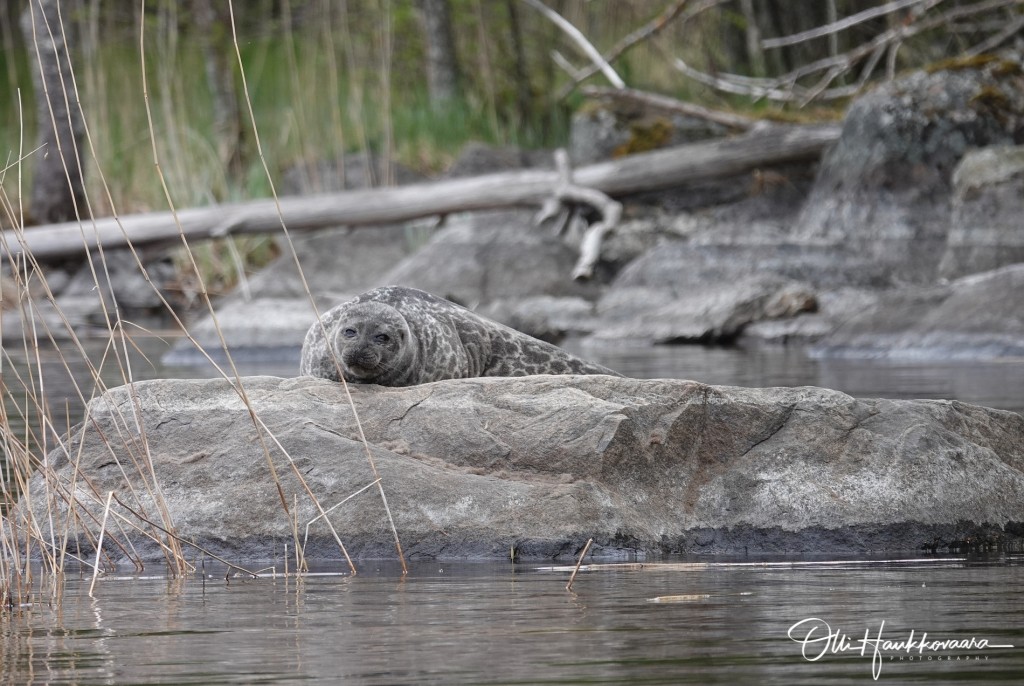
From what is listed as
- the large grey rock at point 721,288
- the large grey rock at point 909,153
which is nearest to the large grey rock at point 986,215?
the large grey rock at point 721,288

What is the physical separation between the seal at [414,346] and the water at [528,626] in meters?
1.57

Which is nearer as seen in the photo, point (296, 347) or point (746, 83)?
point (296, 347)

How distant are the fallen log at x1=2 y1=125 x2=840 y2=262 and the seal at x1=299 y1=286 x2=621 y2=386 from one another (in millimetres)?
11007

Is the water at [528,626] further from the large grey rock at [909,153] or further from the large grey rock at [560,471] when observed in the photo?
the large grey rock at [909,153]

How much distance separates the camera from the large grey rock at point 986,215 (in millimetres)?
14555

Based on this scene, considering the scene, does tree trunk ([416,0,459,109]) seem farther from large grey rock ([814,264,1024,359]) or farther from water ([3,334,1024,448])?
large grey rock ([814,264,1024,359])

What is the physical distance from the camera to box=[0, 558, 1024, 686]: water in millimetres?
3195

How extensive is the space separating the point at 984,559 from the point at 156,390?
3.06m

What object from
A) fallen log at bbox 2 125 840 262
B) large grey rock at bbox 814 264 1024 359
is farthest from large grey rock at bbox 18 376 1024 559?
fallen log at bbox 2 125 840 262

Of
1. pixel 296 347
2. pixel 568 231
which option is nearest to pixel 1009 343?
pixel 296 347

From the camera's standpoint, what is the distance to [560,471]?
211 inches

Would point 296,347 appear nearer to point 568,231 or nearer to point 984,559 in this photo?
point 568,231

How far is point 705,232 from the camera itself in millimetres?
17781

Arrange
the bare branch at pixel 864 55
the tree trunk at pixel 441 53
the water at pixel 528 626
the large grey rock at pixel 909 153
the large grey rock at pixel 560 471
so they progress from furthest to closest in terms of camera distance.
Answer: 1. the tree trunk at pixel 441 53
2. the large grey rock at pixel 909 153
3. the bare branch at pixel 864 55
4. the large grey rock at pixel 560 471
5. the water at pixel 528 626
